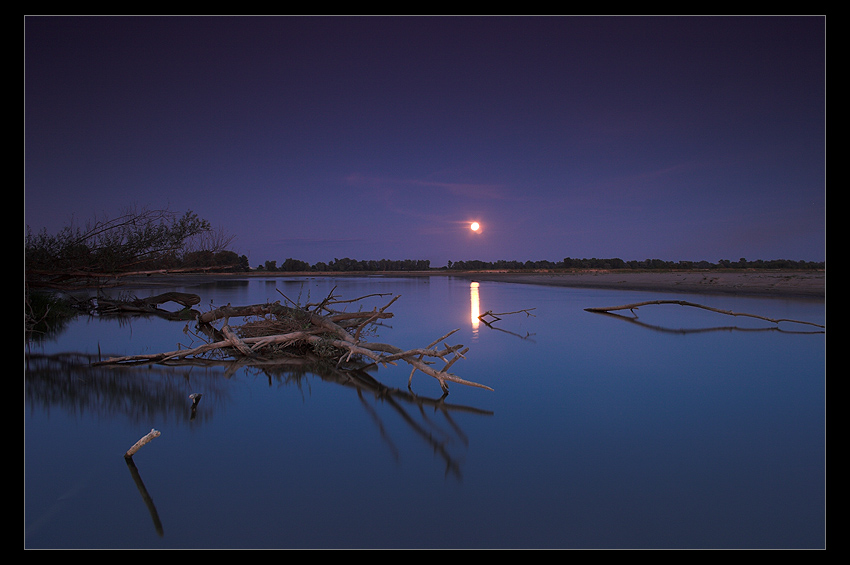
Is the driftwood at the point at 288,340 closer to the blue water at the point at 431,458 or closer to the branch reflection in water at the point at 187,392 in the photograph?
the branch reflection in water at the point at 187,392

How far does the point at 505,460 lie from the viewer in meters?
3.52

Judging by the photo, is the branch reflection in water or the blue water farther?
the branch reflection in water

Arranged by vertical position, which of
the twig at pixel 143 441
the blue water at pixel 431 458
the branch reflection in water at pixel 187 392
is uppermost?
the twig at pixel 143 441

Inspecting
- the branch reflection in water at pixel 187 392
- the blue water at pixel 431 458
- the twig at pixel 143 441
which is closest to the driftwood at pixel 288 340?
the branch reflection in water at pixel 187 392

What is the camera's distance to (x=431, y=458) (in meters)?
3.58

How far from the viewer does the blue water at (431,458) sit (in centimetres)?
271

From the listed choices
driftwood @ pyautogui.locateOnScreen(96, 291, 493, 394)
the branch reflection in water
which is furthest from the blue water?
driftwood @ pyautogui.locateOnScreen(96, 291, 493, 394)

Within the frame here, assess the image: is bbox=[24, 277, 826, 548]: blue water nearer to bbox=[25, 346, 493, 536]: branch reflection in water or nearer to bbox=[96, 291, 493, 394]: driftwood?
bbox=[25, 346, 493, 536]: branch reflection in water

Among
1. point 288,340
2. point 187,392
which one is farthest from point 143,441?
point 288,340

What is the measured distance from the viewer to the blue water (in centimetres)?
271

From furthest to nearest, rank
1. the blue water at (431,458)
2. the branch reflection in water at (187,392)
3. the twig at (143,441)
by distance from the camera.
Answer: the branch reflection in water at (187,392), the twig at (143,441), the blue water at (431,458)

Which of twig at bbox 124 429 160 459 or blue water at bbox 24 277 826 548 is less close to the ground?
twig at bbox 124 429 160 459
